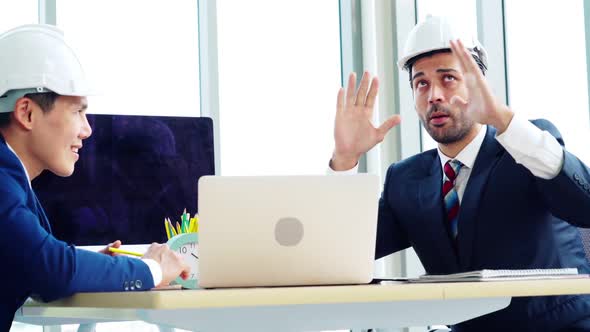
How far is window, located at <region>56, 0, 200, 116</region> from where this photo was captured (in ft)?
14.5

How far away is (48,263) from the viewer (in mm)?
1824

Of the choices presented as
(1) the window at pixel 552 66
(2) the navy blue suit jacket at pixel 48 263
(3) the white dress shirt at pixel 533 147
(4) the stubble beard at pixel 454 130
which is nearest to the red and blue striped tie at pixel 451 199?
(4) the stubble beard at pixel 454 130

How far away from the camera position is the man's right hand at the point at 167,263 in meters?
1.99

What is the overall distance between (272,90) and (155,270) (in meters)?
2.99

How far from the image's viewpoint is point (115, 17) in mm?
4516

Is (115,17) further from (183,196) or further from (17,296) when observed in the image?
(17,296)

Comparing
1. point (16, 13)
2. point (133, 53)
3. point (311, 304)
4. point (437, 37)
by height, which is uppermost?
point (16, 13)

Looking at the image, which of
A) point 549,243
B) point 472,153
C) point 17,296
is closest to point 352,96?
point 472,153

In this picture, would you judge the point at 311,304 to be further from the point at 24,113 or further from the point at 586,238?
the point at 586,238

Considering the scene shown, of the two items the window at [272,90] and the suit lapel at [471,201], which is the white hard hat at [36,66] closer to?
the suit lapel at [471,201]

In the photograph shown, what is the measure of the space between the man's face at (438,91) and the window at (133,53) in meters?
1.84

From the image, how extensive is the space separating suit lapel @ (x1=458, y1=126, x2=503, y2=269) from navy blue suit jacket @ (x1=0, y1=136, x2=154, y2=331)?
1046 mm

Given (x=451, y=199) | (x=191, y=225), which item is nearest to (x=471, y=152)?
(x=451, y=199)

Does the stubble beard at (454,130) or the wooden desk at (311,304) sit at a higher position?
the stubble beard at (454,130)
